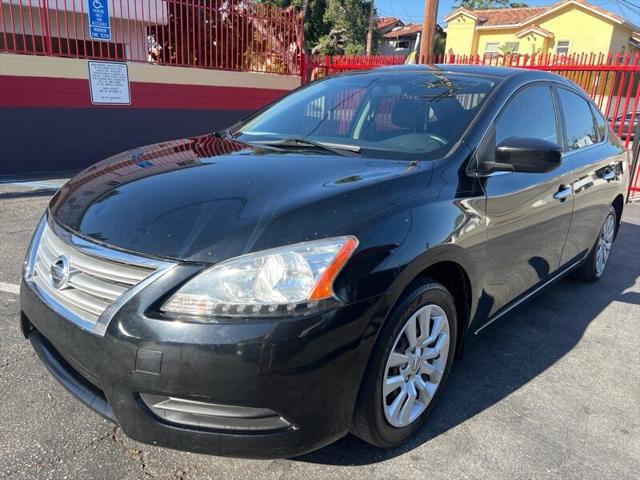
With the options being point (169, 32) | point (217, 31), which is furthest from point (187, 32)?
point (217, 31)

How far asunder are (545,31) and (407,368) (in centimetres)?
3731

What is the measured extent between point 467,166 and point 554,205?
1027 millimetres

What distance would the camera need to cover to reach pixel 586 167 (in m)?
3.79

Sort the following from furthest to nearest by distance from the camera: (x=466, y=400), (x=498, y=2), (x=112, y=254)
→ 1. (x=498, y=2)
2. (x=466, y=400)
3. (x=112, y=254)

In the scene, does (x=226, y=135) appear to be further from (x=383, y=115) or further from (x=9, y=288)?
(x=9, y=288)

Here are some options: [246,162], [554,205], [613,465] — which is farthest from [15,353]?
[554,205]

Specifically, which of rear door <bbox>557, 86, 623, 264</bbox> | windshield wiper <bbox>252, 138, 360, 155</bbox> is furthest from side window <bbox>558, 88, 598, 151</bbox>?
windshield wiper <bbox>252, 138, 360, 155</bbox>

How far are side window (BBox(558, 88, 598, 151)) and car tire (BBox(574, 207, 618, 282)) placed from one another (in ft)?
2.84

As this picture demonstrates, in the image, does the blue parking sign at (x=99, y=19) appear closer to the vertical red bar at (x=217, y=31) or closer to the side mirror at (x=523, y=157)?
the vertical red bar at (x=217, y=31)

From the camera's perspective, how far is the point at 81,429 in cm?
236

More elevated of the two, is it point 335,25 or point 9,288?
point 335,25

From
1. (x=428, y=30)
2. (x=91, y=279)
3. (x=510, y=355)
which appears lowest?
(x=510, y=355)

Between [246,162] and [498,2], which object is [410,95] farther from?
[498,2]

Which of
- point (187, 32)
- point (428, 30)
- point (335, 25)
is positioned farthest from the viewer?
point (335, 25)
